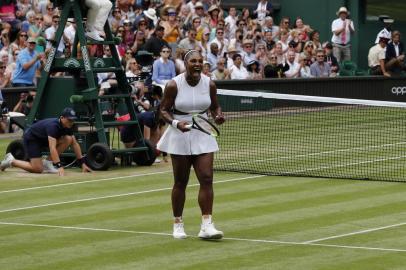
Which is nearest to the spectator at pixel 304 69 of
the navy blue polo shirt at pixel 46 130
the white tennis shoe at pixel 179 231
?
the navy blue polo shirt at pixel 46 130

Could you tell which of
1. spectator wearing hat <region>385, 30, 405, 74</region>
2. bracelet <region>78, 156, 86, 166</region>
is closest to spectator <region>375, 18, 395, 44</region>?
spectator wearing hat <region>385, 30, 405, 74</region>

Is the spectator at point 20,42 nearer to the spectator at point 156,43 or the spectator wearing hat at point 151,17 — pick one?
the spectator at point 156,43

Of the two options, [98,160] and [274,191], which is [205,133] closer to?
[274,191]

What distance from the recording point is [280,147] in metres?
23.1

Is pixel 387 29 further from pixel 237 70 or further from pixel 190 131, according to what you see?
pixel 190 131

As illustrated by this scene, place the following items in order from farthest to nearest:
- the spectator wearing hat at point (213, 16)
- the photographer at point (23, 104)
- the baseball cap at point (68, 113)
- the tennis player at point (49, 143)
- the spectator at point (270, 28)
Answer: the spectator at point (270, 28) < the spectator wearing hat at point (213, 16) < the photographer at point (23, 104) < the tennis player at point (49, 143) < the baseball cap at point (68, 113)

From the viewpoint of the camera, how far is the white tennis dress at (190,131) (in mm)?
13211

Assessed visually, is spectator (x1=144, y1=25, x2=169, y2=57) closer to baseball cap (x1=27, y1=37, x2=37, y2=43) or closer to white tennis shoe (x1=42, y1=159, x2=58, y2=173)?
baseball cap (x1=27, y1=37, x2=37, y2=43)

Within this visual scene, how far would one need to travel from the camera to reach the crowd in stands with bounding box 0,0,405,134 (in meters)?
26.9

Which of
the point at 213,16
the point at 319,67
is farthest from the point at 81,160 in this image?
the point at 319,67

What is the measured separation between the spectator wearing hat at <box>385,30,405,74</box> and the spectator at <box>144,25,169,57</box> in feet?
26.1

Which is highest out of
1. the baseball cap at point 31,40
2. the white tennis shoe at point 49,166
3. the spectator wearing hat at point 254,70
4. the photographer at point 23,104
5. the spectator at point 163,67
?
the baseball cap at point 31,40

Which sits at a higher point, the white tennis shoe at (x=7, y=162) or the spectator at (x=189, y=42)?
the spectator at (x=189, y=42)

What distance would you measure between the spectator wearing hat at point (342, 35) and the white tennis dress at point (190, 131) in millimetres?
20931
